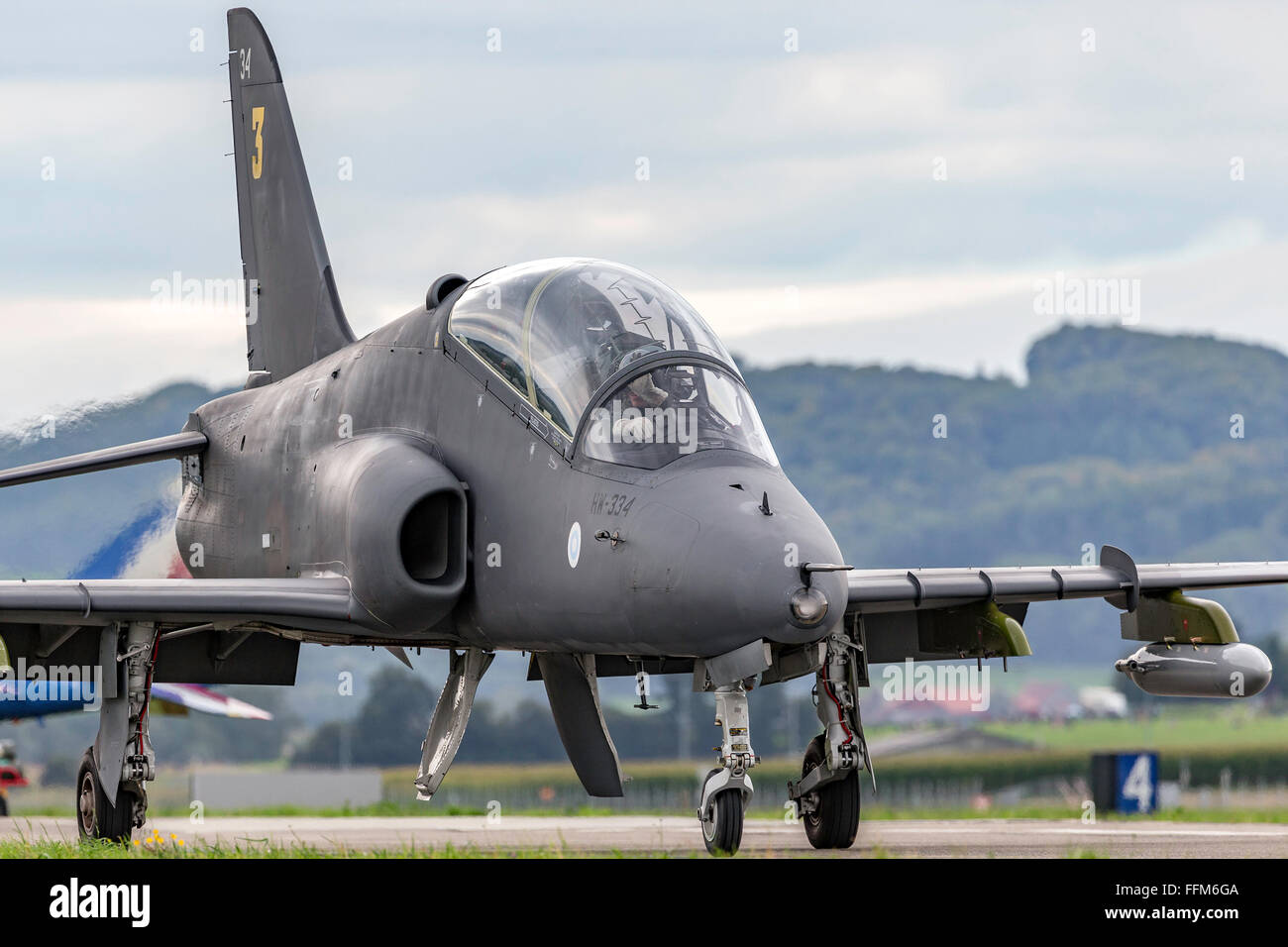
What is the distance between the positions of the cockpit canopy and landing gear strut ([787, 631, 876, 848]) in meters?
2.55

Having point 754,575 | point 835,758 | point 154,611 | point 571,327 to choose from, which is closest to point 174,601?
point 154,611

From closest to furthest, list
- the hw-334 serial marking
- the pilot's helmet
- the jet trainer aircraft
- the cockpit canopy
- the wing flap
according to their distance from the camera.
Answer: the jet trainer aircraft < the hw-334 serial marking < the pilot's helmet < the cockpit canopy < the wing flap

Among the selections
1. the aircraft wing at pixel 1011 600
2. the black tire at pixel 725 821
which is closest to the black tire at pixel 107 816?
the black tire at pixel 725 821

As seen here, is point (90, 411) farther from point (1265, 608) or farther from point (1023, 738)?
point (1265, 608)

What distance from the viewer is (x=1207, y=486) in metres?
196

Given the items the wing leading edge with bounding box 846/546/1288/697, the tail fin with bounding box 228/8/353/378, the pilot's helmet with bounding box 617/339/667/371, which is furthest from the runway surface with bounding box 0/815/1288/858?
the tail fin with bounding box 228/8/353/378

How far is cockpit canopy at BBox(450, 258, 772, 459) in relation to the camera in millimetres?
10977

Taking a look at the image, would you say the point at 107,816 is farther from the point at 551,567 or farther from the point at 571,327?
the point at 571,327

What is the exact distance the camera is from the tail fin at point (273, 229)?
16.2 m

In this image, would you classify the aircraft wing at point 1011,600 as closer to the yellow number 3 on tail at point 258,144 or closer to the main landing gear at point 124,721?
the main landing gear at point 124,721

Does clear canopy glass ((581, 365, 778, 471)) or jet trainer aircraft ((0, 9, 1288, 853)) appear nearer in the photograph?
jet trainer aircraft ((0, 9, 1288, 853))

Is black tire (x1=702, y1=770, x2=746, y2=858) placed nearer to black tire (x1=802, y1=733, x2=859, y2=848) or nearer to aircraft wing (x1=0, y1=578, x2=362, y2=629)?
black tire (x1=802, y1=733, x2=859, y2=848)

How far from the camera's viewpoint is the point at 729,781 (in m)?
10.3

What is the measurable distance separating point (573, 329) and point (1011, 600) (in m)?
4.18
